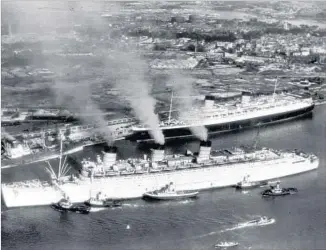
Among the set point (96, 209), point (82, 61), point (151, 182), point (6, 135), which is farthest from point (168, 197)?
point (82, 61)

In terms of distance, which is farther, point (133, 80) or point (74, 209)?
point (133, 80)

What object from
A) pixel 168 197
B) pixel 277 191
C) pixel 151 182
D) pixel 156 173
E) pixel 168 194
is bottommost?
pixel 277 191

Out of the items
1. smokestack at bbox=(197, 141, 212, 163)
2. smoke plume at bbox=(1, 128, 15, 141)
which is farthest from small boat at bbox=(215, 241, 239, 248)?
smoke plume at bbox=(1, 128, 15, 141)

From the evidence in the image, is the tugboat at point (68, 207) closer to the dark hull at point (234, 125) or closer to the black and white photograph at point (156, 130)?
the black and white photograph at point (156, 130)

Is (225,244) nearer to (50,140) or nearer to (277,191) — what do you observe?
(277,191)

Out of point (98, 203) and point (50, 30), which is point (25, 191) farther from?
Result: point (50, 30)

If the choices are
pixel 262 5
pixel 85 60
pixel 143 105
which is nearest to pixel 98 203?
pixel 143 105

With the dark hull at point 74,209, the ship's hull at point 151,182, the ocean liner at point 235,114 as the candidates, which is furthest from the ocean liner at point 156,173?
the ocean liner at point 235,114

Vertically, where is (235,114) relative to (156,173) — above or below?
below
